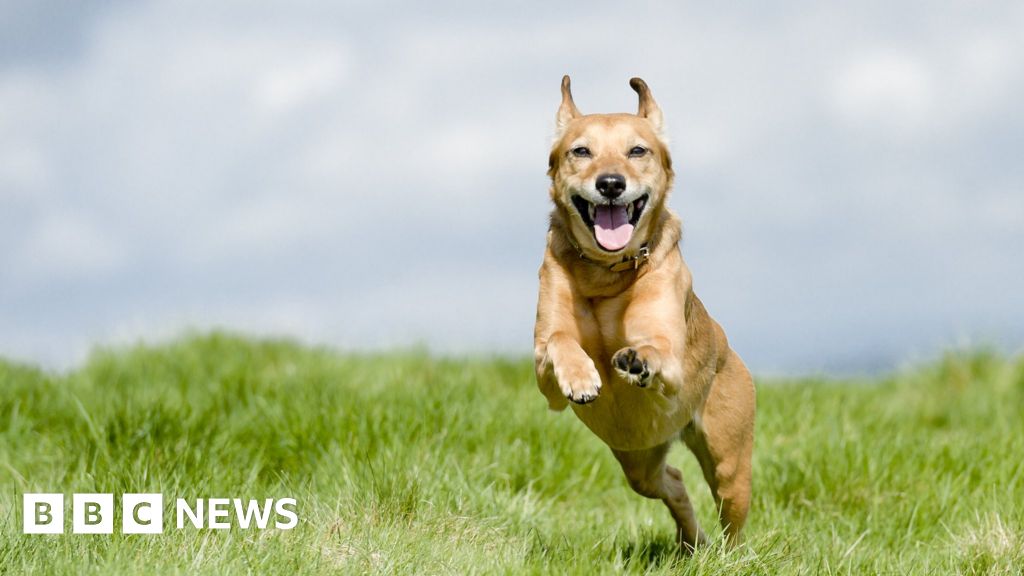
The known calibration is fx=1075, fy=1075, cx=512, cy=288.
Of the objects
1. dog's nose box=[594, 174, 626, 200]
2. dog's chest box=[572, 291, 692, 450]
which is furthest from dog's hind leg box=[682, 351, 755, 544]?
dog's nose box=[594, 174, 626, 200]

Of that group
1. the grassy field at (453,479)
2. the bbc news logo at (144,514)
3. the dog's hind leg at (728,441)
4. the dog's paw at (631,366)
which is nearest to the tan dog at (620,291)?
the dog's paw at (631,366)

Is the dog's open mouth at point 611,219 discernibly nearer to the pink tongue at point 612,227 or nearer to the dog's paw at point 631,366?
the pink tongue at point 612,227

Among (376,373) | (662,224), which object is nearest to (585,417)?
(662,224)

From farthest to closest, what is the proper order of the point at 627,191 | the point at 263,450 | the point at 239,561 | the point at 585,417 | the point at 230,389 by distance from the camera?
the point at 230,389 < the point at 263,450 < the point at 585,417 < the point at 627,191 < the point at 239,561

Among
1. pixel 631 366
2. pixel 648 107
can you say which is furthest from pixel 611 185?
pixel 648 107

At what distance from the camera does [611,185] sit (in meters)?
4.65

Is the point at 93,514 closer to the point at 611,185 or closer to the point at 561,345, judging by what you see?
the point at 561,345

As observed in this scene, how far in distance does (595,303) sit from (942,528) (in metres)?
3.00

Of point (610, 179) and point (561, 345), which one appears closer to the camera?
point (561, 345)

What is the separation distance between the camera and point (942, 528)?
21.2ft

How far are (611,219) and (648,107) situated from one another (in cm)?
99

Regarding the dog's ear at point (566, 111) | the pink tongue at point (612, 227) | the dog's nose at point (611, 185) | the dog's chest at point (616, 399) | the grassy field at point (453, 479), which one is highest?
the dog's ear at point (566, 111)

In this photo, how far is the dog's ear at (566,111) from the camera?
5.40 m

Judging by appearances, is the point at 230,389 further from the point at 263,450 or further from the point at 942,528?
the point at 942,528
